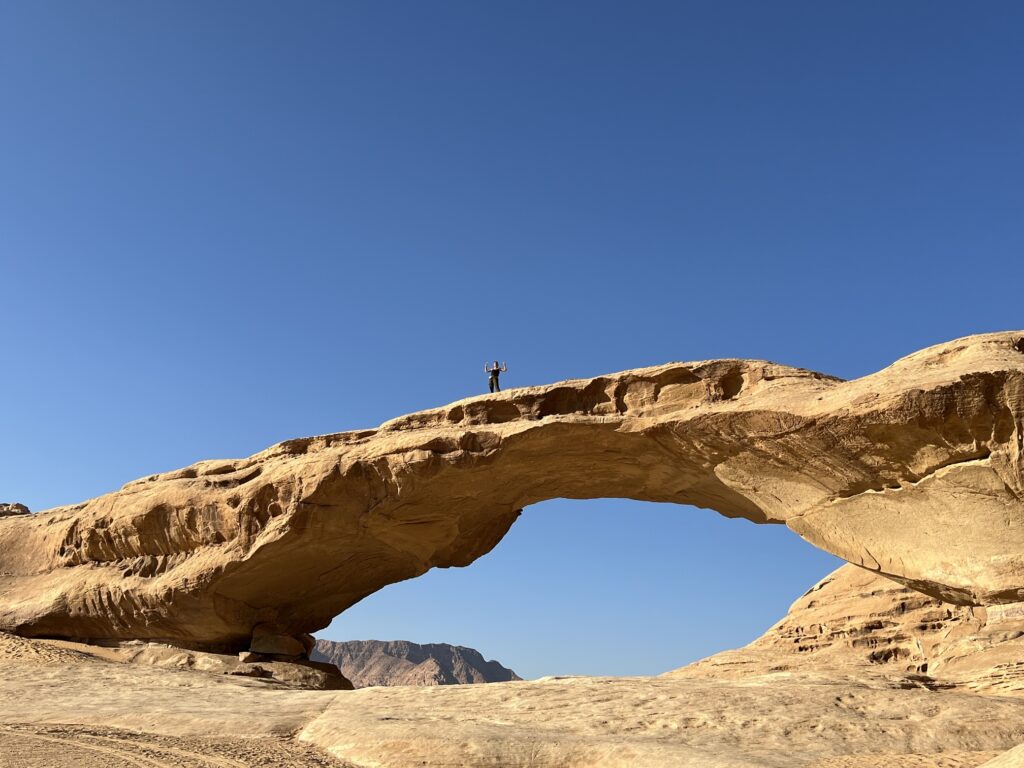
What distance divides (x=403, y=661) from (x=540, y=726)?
67.6 m

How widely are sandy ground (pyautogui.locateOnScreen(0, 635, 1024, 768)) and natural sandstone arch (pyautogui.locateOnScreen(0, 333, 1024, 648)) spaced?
115 inches

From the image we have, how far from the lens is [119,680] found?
15.1 m

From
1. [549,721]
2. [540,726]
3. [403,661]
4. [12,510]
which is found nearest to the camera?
[540,726]

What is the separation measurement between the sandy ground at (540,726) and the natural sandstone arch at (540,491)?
292 centimetres

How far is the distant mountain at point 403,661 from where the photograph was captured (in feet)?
232

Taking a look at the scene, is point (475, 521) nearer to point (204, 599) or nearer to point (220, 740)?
point (204, 599)

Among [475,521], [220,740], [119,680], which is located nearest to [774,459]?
[475,521]

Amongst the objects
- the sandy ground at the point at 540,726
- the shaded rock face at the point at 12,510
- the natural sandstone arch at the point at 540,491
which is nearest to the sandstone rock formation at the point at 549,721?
the sandy ground at the point at 540,726

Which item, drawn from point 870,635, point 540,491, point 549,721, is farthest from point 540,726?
point 870,635

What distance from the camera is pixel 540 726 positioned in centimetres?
1066

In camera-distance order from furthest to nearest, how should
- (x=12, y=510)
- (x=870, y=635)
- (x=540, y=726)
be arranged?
(x=12, y=510) < (x=870, y=635) < (x=540, y=726)

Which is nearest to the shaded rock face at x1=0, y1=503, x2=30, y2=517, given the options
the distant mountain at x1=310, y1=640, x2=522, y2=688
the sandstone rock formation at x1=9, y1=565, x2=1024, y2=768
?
the sandstone rock formation at x1=9, y1=565, x2=1024, y2=768

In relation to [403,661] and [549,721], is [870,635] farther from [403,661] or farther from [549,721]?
[403,661]

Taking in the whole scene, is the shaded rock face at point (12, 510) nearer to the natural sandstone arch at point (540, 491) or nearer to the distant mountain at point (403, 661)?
the natural sandstone arch at point (540, 491)
